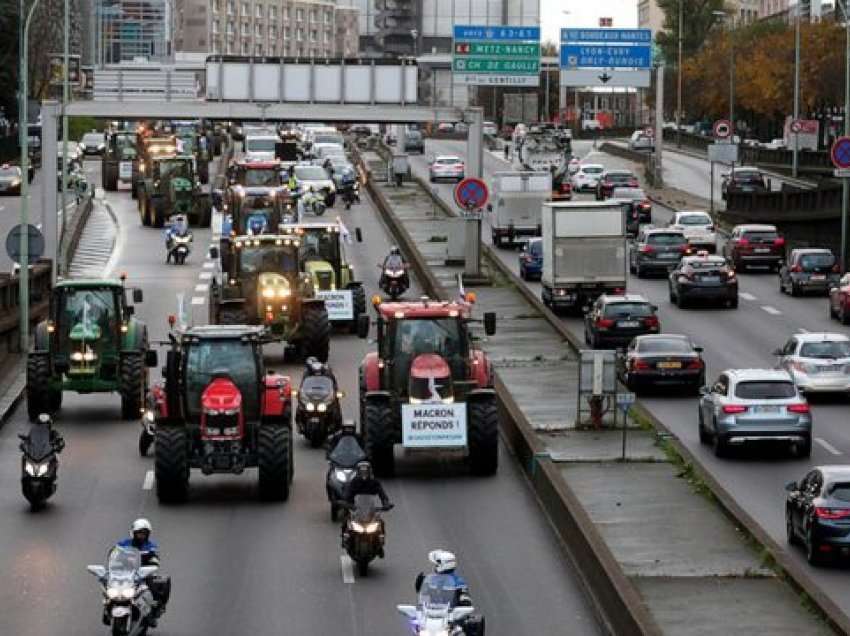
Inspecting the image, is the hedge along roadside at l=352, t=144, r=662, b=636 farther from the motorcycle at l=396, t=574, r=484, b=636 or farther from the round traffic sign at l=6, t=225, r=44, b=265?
the round traffic sign at l=6, t=225, r=44, b=265

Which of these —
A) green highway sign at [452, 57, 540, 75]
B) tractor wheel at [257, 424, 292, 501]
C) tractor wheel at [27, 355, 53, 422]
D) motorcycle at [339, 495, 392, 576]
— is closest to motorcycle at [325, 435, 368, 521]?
motorcycle at [339, 495, 392, 576]

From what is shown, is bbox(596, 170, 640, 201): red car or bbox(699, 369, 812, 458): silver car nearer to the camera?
bbox(699, 369, 812, 458): silver car

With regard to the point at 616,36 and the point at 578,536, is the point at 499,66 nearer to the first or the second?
the point at 616,36

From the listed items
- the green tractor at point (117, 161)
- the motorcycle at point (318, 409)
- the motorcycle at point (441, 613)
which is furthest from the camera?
the green tractor at point (117, 161)

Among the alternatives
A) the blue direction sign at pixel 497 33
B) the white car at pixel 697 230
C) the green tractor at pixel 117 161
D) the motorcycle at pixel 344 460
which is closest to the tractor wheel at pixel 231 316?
the motorcycle at pixel 344 460

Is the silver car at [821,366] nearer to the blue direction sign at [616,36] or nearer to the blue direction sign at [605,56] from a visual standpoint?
the blue direction sign at [605,56]

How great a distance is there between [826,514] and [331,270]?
28.9 meters

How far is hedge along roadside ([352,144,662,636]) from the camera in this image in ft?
79.9

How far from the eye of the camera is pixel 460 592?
74.3ft

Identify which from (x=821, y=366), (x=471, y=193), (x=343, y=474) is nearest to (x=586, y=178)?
(x=471, y=193)

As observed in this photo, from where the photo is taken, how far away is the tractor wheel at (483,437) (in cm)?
3538

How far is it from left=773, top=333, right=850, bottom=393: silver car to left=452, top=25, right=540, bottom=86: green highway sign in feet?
101

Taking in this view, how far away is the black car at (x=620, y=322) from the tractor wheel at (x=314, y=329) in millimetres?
6782

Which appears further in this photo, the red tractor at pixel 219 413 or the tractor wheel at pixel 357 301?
the tractor wheel at pixel 357 301
